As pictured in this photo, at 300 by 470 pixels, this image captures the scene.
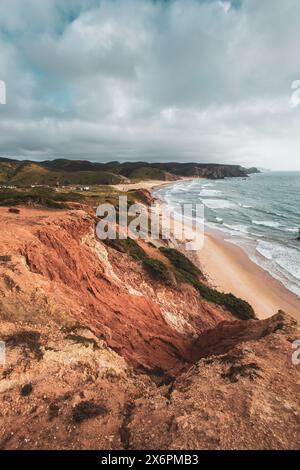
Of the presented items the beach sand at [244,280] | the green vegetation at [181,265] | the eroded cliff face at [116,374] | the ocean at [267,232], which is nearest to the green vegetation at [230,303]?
the beach sand at [244,280]

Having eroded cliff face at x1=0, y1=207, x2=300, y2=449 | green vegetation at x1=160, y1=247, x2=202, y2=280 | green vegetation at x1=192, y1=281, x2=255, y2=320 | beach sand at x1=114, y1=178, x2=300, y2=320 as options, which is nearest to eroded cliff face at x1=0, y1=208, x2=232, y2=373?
eroded cliff face at x1=0, y1=207, x2=300, y2=449

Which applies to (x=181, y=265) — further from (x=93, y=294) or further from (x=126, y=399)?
(x=126, y=399)

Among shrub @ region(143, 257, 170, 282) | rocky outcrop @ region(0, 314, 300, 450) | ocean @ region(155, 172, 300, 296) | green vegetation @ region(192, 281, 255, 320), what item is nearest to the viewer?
rocky outcrop @ region(0, 314, 300, 450)

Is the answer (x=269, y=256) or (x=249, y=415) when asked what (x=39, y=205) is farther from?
(x=269, y=256)

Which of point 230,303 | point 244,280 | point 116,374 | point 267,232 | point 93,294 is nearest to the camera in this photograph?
point 116,374

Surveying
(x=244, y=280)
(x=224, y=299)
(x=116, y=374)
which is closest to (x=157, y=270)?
(x=224, y=299)

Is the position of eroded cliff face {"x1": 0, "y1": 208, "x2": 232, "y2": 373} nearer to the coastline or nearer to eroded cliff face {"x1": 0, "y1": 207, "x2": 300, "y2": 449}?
eroded cliff face {"x1": 0, "y1": 207, "x2": 300, "y2": 449}

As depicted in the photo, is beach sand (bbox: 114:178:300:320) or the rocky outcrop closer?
the rocky outcrop
